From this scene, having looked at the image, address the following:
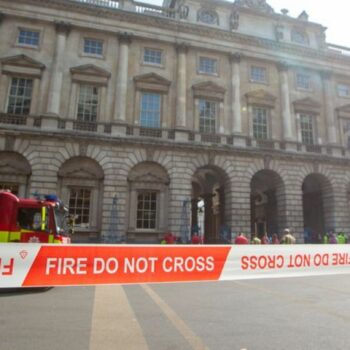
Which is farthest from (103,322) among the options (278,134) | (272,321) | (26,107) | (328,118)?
(328,118)

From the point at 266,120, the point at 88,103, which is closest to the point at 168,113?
the point at 88,103

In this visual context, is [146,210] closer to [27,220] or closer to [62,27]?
[27,220]

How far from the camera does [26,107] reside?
22531 millimetres

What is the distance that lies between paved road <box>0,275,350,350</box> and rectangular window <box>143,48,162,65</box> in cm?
1957

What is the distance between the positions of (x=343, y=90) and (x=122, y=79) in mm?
20153

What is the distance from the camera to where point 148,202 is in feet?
76.0

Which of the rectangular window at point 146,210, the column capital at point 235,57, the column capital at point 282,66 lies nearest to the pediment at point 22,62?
the rectangular window at point 146,210

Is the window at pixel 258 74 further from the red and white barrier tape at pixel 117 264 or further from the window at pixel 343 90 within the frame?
the red and white barrier tape at pixel 117 264

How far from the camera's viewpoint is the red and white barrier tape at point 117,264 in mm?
7805

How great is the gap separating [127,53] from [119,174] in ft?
30.7

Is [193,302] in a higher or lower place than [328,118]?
lower

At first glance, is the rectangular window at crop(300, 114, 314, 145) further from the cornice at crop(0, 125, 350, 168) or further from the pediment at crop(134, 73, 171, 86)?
the pediment at crop(134, 73, 171, 86)

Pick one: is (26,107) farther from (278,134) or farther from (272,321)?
(272,321)

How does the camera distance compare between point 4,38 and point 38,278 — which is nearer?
point 38,278
